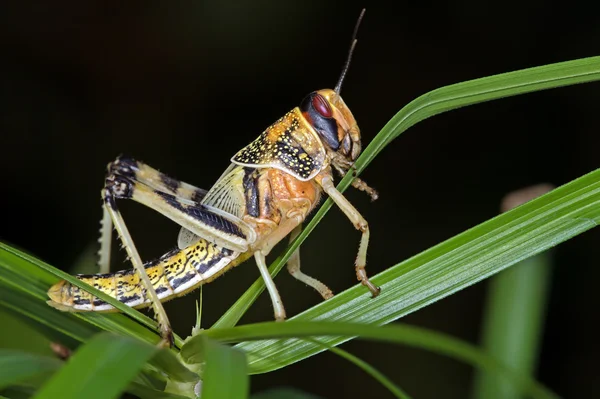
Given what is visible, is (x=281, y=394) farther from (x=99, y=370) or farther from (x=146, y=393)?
(x=99, y=370)

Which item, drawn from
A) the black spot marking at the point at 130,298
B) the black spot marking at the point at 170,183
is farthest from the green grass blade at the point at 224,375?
the black spot marking at the point at 170,183

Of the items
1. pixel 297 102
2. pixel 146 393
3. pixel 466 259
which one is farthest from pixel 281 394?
pixel 297 102

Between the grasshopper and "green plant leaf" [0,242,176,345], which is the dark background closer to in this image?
the grasshopper

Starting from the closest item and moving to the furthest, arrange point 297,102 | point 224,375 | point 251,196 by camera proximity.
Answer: point 224,375, point 251,196, point 297,102

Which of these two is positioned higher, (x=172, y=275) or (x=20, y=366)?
(x=172, y=275)

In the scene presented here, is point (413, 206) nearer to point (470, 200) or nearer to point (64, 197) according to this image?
point (470, 200)

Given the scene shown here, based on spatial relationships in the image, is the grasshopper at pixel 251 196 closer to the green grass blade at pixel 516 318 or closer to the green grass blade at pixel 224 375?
the green grass blade at pixel 516 318
